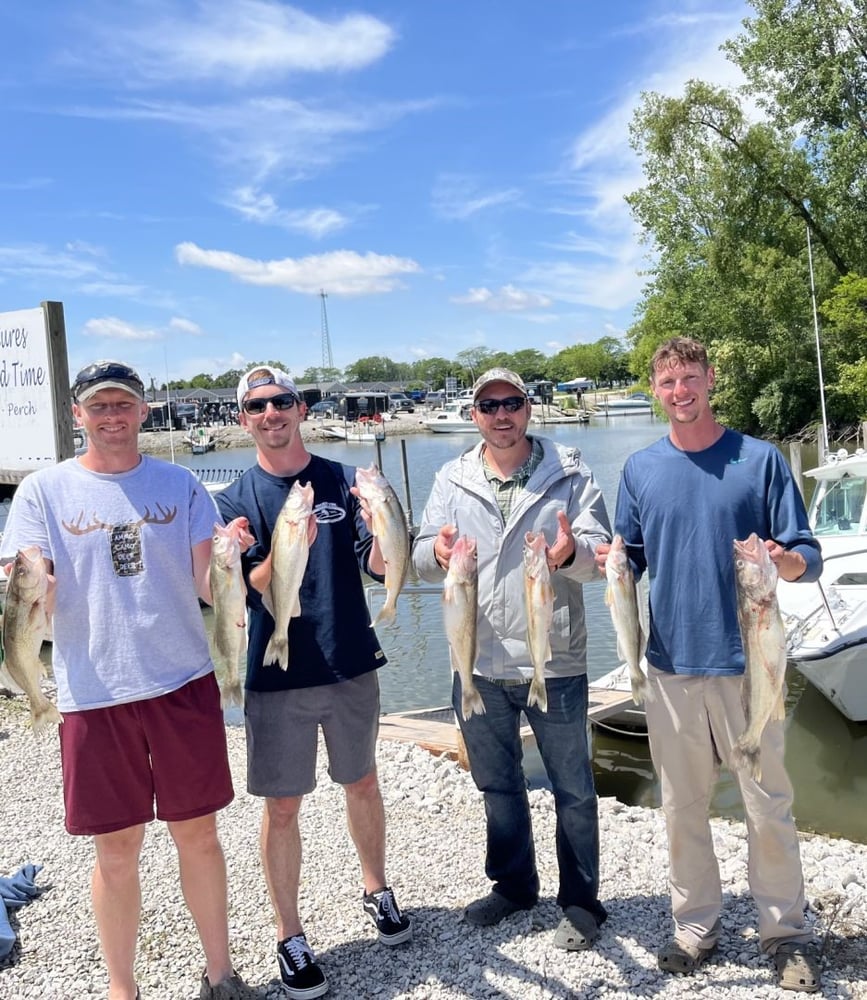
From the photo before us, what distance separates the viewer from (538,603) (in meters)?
3.50

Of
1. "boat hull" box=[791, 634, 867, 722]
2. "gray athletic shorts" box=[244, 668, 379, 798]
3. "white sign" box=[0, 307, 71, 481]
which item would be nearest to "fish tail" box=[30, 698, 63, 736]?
"gray athletic shorts" box=[244, 668, 379, 798]

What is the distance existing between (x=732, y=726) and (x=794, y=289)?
34951 millimetres

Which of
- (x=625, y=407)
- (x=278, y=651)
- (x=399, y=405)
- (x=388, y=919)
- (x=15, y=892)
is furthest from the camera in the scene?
(x=399, y=405)

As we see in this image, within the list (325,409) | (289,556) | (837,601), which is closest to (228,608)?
(289,556)

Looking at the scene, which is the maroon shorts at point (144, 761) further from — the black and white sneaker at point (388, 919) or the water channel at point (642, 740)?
the water channel at point (642, 740)

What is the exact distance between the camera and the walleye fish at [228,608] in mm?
3338

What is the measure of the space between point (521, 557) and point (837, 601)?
638 centimetres

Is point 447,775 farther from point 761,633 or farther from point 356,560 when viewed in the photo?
point 761,633

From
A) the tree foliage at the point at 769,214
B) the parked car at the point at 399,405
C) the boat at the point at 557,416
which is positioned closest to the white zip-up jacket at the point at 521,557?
the tree foliage at the point at 769,214

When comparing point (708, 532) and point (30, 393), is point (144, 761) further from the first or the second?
point (30, 393)

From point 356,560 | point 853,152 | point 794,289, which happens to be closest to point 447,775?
point 356,560

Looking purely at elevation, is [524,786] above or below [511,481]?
below

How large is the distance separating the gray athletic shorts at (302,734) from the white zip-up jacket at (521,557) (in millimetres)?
617

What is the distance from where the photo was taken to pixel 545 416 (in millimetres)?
96812
